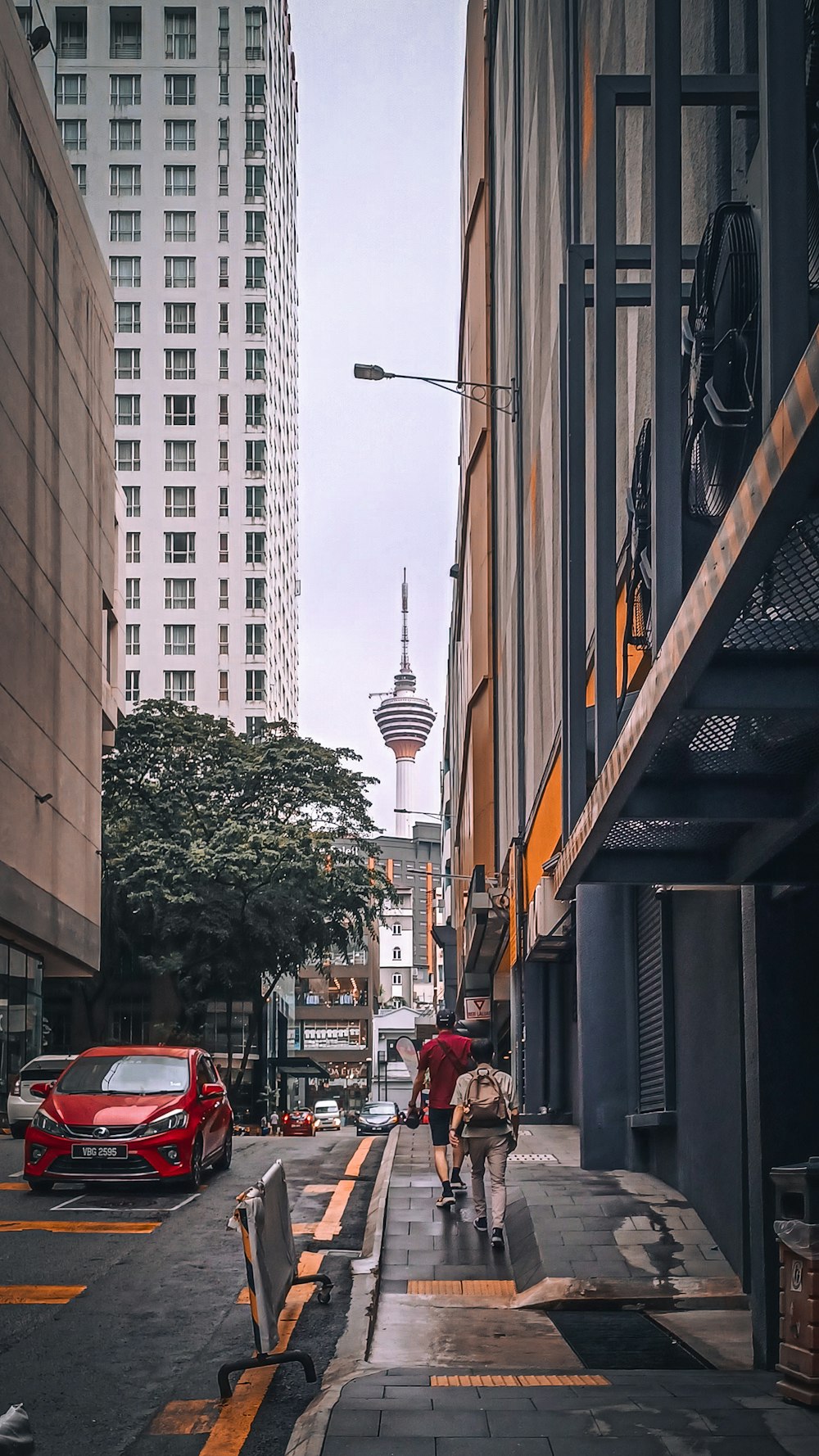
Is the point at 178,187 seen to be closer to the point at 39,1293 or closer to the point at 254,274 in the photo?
the point at 254,274

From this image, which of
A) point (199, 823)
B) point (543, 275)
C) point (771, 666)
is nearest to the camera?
point (771, 666)

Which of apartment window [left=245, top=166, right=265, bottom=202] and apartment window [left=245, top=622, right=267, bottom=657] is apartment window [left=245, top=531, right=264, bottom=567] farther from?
apartment window [left=245, top=166, right=265, bottom=202]

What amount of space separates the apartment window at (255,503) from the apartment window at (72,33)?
29616 millimetres

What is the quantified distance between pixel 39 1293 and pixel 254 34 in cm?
9620

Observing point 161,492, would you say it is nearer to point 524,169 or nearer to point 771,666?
point 524,169

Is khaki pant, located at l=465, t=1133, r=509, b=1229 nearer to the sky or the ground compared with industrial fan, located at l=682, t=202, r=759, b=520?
nearer to the ground

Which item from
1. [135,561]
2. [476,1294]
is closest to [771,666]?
[476,1294]

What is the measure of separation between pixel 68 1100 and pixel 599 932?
559 centimetres

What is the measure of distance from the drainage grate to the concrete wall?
24737 millimetres

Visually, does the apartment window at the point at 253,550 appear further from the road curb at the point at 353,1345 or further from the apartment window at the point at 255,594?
the road curb at the point at 353,1345

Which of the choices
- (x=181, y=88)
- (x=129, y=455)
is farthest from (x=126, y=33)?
(x=129, y=455)

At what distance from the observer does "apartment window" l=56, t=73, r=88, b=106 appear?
9475 cm

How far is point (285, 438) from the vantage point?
108m

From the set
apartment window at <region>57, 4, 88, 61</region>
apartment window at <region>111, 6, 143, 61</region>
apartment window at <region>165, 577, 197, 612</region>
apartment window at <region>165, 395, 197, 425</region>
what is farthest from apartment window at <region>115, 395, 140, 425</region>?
apartment window at <region>57, 4, 88, 61</region>
